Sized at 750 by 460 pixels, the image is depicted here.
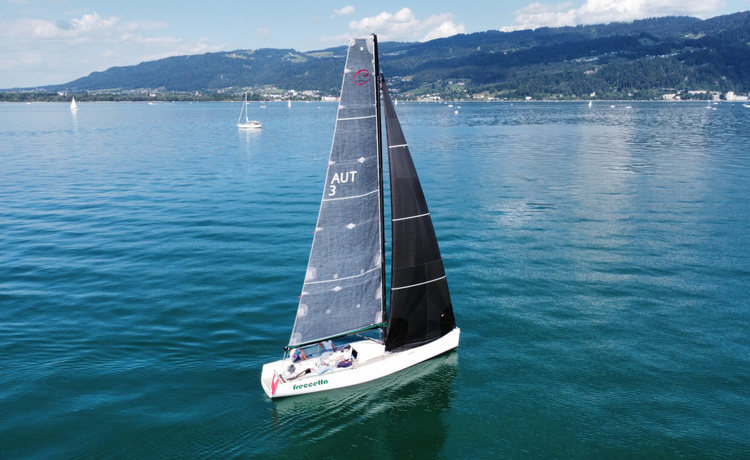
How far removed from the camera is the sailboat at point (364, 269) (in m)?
18.7

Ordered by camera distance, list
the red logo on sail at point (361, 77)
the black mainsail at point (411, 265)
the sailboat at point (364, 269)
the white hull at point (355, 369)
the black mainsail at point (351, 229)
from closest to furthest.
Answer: the red logo on sail at point (361, 77)
the black mainsail at point (351, 229)
the sailboat at point (364, 269)
the black mainsail at point (411, 265)
the white hull at point (355, 369)

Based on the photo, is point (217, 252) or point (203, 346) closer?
point (203, 346)

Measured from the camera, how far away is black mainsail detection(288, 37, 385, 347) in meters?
18.4

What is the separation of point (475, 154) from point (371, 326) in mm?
65872

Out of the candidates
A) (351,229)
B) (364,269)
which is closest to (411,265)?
(364,269)

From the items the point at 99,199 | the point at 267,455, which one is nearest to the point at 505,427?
the point at 267,455

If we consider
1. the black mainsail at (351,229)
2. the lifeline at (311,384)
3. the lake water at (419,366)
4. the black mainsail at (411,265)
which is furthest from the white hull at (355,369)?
the black mainsail at (351,229)

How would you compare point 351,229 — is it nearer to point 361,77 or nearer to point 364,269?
point 364,269

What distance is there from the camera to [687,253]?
117 ft

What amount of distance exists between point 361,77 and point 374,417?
12304mm

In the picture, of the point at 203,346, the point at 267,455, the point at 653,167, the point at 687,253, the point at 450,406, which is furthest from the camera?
the point at 653,167

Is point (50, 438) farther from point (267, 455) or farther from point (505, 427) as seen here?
point (505, 427)

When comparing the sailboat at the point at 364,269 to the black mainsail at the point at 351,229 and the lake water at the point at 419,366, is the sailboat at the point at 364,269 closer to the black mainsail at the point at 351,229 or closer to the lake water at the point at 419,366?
the black mainsail at the point at 351,229

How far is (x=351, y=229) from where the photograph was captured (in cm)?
1980
